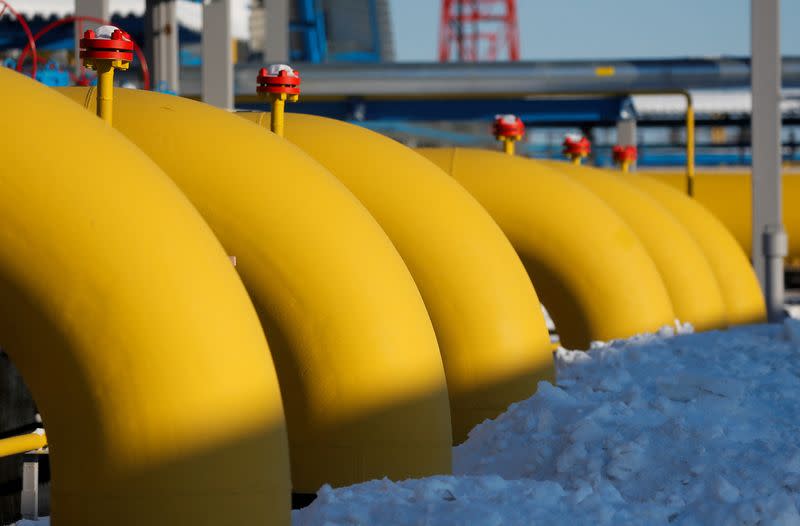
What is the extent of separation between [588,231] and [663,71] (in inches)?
545

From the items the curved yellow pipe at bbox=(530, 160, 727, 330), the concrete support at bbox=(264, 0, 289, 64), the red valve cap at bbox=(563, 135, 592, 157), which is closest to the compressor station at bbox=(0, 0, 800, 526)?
the curved yellow pipe at bbox=(530, 160, 727, 330)

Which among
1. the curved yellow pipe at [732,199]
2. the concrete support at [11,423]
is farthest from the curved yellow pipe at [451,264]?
the curved yellow pipe at [732,199]

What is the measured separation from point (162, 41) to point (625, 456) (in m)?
9.27

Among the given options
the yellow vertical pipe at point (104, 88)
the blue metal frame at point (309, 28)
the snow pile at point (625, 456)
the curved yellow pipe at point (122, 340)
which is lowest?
the snow pile at point (625, 456)

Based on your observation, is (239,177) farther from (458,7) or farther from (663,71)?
(458,7)

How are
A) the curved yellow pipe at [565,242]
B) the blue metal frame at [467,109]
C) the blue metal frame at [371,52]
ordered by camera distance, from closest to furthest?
the curved yellow pipe at [565,242] < the blue metal frame at [467,109] < the blue metal frame at [371,52]

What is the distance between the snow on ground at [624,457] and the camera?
4.02m

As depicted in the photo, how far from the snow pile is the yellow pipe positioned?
3.87 feet

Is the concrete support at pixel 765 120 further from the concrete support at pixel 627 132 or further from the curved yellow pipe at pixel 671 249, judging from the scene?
the concrete support at pixel 627 132

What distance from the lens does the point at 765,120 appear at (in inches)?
499

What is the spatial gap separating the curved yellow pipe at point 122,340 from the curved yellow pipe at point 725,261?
865 centimetres

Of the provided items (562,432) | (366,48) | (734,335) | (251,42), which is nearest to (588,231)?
(734,335)

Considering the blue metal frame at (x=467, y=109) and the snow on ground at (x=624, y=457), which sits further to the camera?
the blue metal frame at (x=467, y=109)

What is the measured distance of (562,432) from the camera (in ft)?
17.7
